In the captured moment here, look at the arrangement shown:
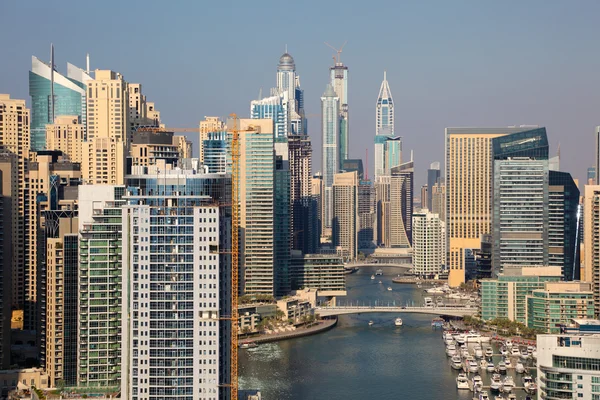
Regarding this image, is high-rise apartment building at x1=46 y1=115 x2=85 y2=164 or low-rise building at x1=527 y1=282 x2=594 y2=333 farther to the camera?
high-rise apartment building at x1=46 y1=115 x2=85 y2=164

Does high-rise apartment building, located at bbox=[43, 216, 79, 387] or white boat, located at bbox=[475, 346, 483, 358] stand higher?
high-rise apartment building, located at bbox=[43, 216, 79, 387]

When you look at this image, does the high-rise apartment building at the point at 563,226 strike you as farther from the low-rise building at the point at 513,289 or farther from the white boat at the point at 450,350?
the white boat at the point at 450,350

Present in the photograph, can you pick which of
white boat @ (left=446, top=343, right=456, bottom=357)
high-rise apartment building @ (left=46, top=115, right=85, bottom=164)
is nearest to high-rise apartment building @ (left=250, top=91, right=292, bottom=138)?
high-rise apartment building @ (left=46, top=115, right=85, bottom=164)

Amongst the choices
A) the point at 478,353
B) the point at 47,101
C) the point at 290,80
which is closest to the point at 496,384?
the point at 478,353

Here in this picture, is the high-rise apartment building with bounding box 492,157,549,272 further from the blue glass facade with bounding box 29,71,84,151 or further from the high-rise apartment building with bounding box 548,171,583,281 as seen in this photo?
the blue glass facade with bounding box 29,71,84,151

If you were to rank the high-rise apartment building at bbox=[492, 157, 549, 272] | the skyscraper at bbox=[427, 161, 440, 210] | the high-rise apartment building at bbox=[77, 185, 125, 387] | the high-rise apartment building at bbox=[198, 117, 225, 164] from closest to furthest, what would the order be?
1. the high-rise apartment building at bbox=[77, 185, 125, 387]
2. the high-rise apartment building at bbox=[492, 157, 549, 272]
3. the high-rise apartment building at bbox=[198, 117, 225, 164]
4. the skyscraper at bbox=[427, 161, 440, 210]

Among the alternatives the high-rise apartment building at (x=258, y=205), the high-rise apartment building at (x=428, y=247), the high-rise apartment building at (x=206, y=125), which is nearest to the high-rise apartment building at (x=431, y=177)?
the high-rise apartment building at (x=428, y=247)

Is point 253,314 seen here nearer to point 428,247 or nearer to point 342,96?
point 428,247

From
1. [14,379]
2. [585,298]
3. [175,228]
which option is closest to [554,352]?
[175,228]

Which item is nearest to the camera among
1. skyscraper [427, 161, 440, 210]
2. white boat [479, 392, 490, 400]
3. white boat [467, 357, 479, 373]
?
white boat [479, 392, 490, 400]
